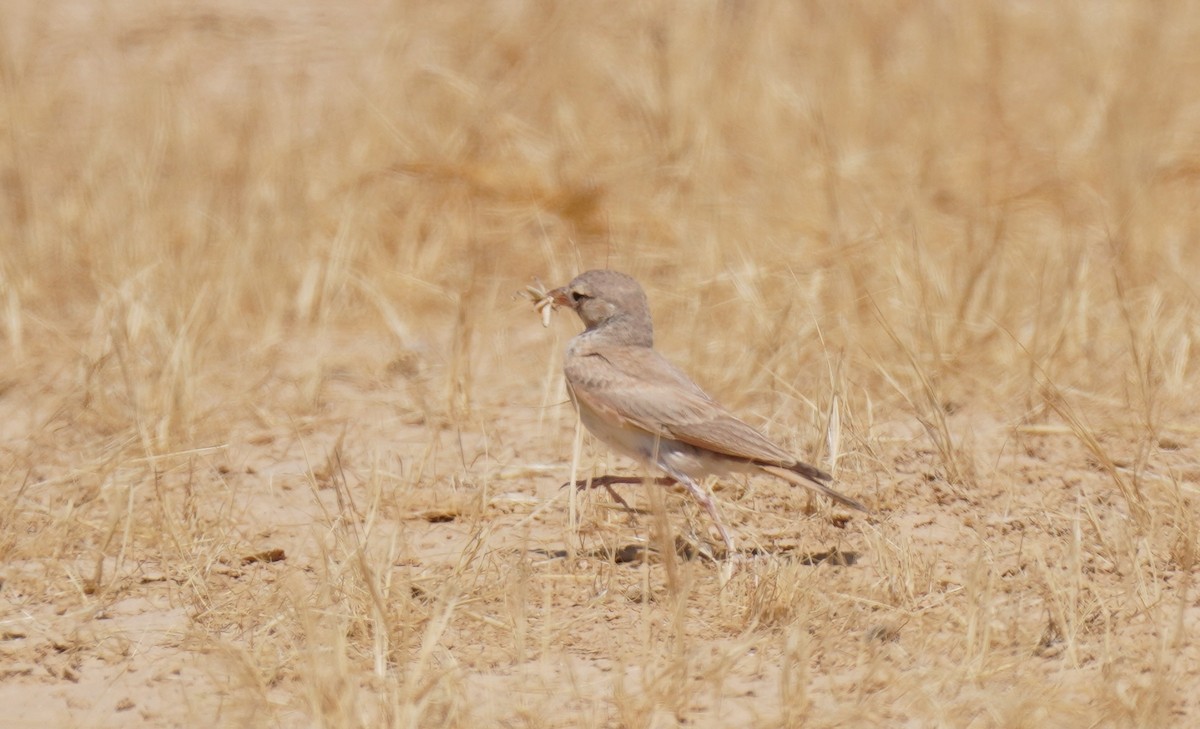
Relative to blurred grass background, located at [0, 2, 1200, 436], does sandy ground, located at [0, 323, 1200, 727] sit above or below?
below

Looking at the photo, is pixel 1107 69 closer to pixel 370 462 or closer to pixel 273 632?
pixel 370 462

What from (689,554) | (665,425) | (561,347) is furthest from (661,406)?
(561,347)

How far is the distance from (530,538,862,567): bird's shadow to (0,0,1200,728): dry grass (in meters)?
0.03

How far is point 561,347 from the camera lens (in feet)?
23.6

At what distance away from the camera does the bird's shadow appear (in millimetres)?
4926

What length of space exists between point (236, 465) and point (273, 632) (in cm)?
167

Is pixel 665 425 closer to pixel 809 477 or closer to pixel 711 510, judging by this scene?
pixel 711 510

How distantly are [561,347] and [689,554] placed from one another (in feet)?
7.33

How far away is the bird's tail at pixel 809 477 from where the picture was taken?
486cm

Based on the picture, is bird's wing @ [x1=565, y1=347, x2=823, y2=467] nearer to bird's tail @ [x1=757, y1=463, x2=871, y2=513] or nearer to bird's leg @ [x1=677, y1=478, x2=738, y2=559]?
bird's tail @ [x1=757, y1=463, x2=871, y2=513]

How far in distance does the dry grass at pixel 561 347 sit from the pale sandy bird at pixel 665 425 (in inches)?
9.6

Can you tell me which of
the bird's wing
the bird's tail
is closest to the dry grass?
the bird's tail

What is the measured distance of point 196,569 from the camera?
4.72 m

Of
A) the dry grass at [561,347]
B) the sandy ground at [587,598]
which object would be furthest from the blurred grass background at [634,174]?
the sandy ground at [587,598]
